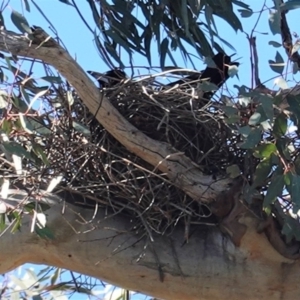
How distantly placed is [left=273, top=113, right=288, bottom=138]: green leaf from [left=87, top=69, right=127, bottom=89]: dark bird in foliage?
2.20ft

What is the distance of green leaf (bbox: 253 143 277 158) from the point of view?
2131 mm

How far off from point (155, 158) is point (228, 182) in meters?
0.20

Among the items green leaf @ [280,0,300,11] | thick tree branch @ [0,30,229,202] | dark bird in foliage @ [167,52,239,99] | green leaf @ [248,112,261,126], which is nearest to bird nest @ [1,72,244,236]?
thick tree branch @ [0,30,229,202]

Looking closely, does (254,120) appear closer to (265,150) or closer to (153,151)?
(265,150)

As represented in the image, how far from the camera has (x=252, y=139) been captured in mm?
2092

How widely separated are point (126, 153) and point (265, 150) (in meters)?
0.48

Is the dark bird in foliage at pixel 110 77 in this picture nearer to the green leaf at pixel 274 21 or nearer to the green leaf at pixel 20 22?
the green leaf at pixel 20 22

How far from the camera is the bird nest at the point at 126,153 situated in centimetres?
237

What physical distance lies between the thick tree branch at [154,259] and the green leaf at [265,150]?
256 millimetres

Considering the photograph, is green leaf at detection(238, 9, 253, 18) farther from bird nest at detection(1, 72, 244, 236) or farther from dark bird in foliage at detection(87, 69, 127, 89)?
dark bird in foliage at detection(87, 69, 127, 89)

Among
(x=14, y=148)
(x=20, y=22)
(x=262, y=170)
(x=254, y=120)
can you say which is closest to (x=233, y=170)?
(x=262, y=170)

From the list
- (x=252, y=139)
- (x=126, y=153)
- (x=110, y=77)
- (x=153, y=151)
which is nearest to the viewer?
(x=252, y=139)

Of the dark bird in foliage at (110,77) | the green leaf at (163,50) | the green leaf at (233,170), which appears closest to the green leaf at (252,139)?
the green leaf at (233,170)

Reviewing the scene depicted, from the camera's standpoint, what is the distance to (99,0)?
114 inches
